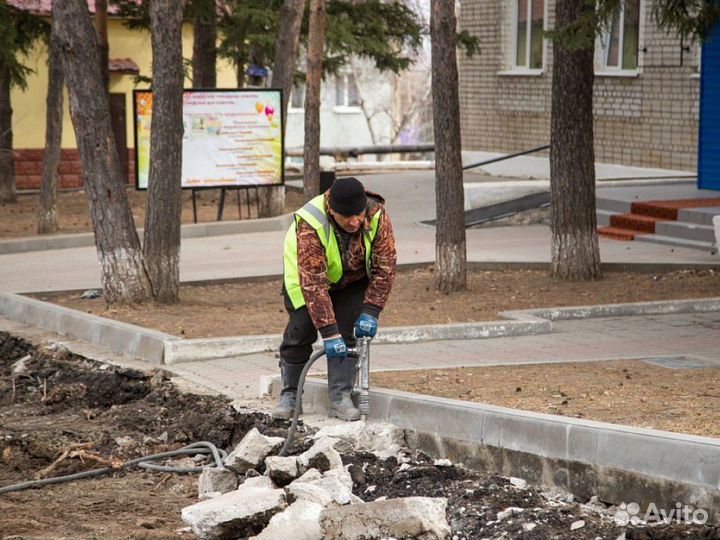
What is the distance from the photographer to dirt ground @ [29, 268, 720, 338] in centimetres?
1168

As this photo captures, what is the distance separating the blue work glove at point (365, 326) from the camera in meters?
7.70

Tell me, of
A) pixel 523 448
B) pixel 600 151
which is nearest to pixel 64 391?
pixel 523 448

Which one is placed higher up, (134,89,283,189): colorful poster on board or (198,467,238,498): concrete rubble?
(134,89,283,189): colorful poster on board

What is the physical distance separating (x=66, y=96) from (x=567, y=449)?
26450mm

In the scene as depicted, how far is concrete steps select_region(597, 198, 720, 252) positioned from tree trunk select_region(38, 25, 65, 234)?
27.0 ft

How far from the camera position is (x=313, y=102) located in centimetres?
1454

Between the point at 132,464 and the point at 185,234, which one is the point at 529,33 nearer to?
the point at 185,234

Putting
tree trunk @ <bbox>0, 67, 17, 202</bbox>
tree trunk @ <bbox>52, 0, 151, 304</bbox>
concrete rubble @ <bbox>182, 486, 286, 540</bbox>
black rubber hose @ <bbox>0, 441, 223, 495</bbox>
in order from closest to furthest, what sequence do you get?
1. concrete rubble @ <bbox>182, 486, 286, 540</bbox>
2. black rubber hose @ <bbox>0, 441, 223, 495</bbox>
3. tree trunk @ <bbox>52, 0, 151, 304</bbox>
4. tree trunk @ <bbox>0, 67, 17, 202</bbox>

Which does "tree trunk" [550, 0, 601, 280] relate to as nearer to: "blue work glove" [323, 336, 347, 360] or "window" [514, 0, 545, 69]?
"blue work glove" [323, 336, 347, 360]

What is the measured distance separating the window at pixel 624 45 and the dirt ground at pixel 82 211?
6.51 metres

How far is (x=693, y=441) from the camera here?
245 inches

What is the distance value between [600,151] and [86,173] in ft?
48.5

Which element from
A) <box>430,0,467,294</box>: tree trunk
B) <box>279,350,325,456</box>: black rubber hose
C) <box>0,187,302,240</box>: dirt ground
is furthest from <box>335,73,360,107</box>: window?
<box>279,350,325,456</box>: black rubber hose

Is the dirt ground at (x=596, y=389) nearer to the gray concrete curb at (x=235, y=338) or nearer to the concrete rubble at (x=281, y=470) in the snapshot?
the gray concrete curb at (x=235, y=338)
